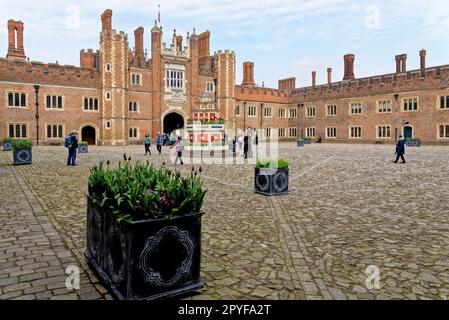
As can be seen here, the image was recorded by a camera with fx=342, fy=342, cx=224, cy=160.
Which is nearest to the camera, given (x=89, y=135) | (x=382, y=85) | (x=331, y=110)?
(x=89, y=135)

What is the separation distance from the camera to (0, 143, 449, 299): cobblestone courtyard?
360 centimetres

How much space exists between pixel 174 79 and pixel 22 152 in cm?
2706

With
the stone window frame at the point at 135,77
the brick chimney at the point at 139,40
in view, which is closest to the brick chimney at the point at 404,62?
the brick chimney at the point at 139,40

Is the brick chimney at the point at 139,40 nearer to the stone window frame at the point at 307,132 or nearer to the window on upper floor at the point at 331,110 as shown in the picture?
the stone window frame at the point at 307,132

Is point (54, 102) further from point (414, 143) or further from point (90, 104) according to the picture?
point (414, 143)

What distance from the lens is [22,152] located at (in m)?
15.2

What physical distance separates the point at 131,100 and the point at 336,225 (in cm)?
3506

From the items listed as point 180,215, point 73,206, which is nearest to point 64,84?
point 73,206

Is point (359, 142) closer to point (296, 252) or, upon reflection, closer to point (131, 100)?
point (131, 100)

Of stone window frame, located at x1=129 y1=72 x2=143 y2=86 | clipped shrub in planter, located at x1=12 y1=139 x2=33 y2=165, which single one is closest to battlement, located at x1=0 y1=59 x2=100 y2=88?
stone window frame, located at x1=129 y1=72 x2=143 y2=86

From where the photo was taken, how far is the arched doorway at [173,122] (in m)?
42.8

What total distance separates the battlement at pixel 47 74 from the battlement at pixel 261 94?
1943 cm

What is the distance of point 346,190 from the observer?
941 centimetres

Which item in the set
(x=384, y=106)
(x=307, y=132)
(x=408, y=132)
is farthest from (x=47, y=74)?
(x=408, y=132)
